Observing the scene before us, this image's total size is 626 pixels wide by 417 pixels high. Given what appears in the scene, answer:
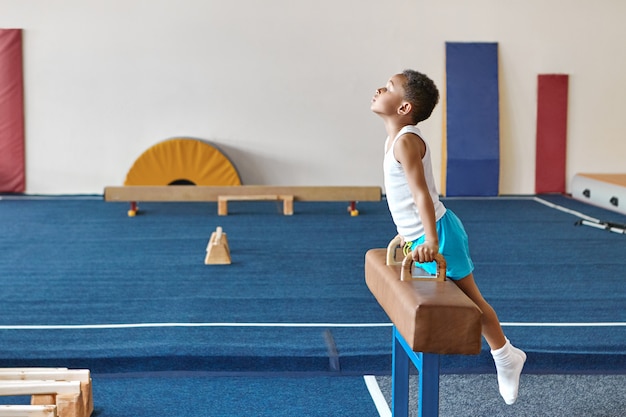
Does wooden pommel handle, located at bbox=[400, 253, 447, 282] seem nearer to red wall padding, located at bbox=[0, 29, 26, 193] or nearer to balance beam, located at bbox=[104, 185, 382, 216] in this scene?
balance beam, located at bbox=[104, 185, 382, 216]

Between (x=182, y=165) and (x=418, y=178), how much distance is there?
701 centimetres

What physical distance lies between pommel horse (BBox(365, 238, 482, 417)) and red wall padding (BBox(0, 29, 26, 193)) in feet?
26.1

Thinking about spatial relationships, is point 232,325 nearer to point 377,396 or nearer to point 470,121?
point 377,396

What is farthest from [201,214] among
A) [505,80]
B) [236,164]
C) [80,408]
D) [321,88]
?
[80,408]

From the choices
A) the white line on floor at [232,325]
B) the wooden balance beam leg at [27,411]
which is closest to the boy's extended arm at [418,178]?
the wooden balance beam leg at [27,411]

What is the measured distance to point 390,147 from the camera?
3.04 metres

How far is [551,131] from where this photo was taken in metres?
10.4

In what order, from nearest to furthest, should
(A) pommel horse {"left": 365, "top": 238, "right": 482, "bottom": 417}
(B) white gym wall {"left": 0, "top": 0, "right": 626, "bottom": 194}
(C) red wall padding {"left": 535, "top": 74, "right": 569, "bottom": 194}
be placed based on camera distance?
(A) pommel horse {"left": 365, "top": 238, "right": 482, "bottom": 417} → (B) white gym wall {"left": 0, "top": 0, "right": 626, "bottom": 194} → (C) red wall padding {"left": 535, "top": 74, "right": 569, "bottom": 194}

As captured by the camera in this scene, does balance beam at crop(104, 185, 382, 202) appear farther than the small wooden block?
No

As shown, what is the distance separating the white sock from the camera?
3.01 meters

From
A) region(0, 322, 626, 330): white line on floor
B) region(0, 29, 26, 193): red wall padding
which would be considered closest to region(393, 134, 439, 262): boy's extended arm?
region(0, 322, 626, 330): white line on floor

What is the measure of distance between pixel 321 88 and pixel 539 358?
266 inches

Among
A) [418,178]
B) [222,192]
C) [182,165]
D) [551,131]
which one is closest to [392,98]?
[418,178]

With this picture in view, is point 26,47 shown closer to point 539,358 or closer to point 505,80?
point 505,80
